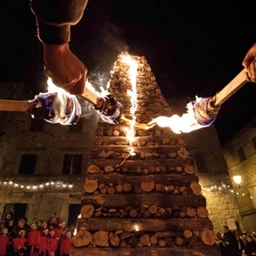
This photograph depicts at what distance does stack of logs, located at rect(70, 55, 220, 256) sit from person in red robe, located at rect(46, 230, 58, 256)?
5.53 meters

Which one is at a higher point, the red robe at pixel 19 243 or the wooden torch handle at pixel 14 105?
the wooden torch handle at pixel 14 105

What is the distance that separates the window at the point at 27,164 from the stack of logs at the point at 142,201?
13.2 m

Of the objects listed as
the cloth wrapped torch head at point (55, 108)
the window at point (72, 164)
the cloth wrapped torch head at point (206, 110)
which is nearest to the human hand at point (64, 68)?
the cloth wrapped torch head at point (55, 108)

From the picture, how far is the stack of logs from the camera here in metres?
3.28

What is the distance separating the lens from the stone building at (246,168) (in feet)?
59.7

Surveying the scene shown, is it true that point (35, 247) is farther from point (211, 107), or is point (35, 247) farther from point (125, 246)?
point (211, 107)

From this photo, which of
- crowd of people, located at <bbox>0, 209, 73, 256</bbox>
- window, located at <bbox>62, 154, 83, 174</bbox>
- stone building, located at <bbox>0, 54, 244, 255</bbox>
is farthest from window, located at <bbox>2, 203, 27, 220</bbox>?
crowd of people, located at <bbox>0, 209, 73, 256</bbox>

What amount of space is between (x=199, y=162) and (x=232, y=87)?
1607 cm

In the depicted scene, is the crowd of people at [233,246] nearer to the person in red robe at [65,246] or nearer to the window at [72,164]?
the person in red robe at [65,246]

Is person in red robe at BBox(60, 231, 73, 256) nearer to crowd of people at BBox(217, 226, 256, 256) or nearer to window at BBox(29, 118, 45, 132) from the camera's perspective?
crowd of people at BBox(217, 226, 256, 256)

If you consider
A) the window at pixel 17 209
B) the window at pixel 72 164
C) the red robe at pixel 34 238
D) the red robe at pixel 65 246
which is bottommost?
the red robe at pixel 65 246

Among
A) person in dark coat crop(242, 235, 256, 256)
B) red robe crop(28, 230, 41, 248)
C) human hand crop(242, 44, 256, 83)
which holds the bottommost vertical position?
person in dark coat crop(242, 235, 256, 256)

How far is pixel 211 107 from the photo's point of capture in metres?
2.80

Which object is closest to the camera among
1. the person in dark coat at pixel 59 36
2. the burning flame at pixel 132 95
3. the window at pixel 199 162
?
the person in dark coat at pixel 59 36
